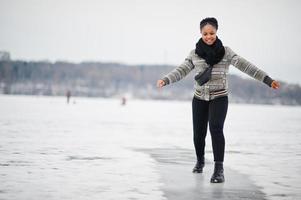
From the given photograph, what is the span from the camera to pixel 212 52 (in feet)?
19.0

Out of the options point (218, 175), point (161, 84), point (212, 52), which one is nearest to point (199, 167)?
point (218, 175)

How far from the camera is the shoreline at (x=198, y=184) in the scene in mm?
4645

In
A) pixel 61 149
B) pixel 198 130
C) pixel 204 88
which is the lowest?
pixel 61 149

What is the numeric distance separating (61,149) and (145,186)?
4.02 meters

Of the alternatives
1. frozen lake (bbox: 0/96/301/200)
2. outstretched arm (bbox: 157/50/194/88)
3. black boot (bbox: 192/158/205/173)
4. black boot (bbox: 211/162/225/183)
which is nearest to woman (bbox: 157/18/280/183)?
black boot (bbox: 211/162/225/183)

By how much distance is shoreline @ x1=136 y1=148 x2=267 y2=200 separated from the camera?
15.2ft

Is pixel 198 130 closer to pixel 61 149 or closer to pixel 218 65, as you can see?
pixel 218 65

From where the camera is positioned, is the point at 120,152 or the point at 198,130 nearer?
the point at 198,130

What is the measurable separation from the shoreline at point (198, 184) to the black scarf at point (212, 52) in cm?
137

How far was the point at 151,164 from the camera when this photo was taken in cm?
709

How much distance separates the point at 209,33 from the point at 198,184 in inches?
69.4

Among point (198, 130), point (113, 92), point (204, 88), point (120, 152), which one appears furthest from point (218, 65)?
point (113, 92)

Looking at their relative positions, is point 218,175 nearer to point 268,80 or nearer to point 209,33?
point 268,80

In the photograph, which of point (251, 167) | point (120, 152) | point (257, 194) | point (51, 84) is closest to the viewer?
point (257, 194)
